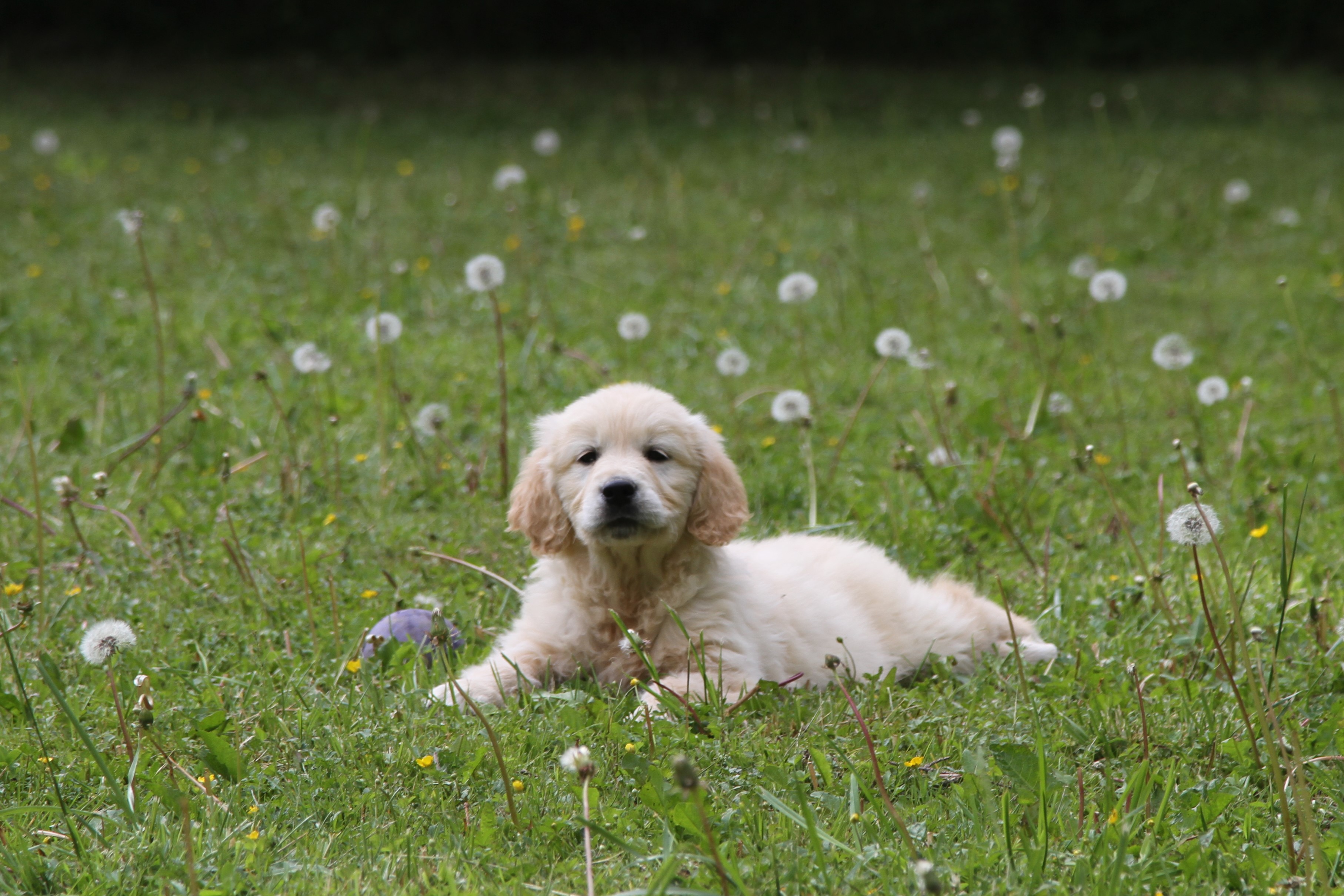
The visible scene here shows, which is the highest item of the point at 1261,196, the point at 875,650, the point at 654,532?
the point at 1261,196

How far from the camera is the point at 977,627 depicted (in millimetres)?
3729

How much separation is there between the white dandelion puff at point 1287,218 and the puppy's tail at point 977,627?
243 inches

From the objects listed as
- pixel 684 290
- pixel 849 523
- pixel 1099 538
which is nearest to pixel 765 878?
pixel 849 523

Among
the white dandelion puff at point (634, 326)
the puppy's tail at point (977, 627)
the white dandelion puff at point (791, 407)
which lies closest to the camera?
the puppy's tail at point (977, 627)

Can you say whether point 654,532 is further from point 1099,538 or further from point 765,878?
point 1099,538

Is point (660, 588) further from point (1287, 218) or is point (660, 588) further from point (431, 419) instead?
point (1287, 218)

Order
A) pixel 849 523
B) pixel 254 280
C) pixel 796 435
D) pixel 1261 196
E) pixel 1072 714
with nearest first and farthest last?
pixel 1072 714
pixel 849 523
pixel 796 435
pixel 254 280
pixel 1261 196

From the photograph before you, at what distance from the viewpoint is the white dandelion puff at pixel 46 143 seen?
31.3ft

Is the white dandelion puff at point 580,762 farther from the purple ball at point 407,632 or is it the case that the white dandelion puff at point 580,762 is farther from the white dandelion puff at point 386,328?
the white dandelion puff at point 386,328

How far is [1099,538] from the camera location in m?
4.33

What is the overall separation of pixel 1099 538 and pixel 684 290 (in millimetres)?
3448

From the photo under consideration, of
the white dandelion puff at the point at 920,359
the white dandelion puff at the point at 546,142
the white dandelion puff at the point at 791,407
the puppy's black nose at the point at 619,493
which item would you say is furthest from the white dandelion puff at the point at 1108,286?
the white dandelion puff at the point at 546,142

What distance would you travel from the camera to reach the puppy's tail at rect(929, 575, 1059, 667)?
12.0 ft

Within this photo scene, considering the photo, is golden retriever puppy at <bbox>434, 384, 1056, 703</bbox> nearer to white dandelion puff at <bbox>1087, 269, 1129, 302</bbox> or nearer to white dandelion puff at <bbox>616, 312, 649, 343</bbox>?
white dandelion puff at <bbox>616, 312, 649, 343</bbox>
